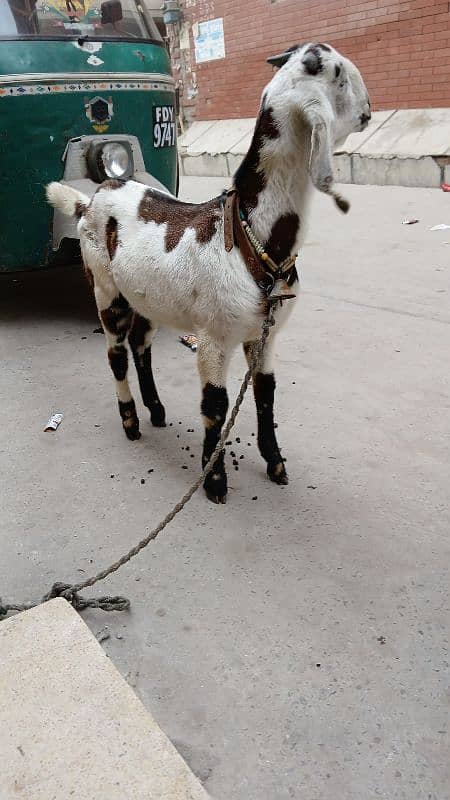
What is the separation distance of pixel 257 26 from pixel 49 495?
423 inches

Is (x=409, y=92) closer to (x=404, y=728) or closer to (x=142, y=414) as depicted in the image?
(x=142, y=414)

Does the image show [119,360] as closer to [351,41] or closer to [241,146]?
[351,41]

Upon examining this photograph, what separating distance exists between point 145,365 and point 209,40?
11.1m

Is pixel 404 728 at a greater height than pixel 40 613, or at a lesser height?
lesser

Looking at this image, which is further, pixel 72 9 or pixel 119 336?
pixel 72 9

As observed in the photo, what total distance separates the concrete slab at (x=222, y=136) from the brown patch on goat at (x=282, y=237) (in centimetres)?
995

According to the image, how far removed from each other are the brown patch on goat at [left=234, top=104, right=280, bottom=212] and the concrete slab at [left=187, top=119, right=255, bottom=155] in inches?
388

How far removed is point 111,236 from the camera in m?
2.90

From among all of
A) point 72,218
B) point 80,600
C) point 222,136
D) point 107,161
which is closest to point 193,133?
point 222,136

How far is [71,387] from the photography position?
3980 millimetres

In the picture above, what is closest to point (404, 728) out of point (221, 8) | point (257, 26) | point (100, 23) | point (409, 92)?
point (100, 23)

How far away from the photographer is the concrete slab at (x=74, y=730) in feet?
4.88

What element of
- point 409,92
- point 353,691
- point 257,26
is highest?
point 257,26

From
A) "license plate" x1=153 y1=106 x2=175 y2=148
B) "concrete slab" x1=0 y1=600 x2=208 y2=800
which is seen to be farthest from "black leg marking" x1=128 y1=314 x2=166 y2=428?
"license plate" x1=153 y1=106 x2=175 y2=148
